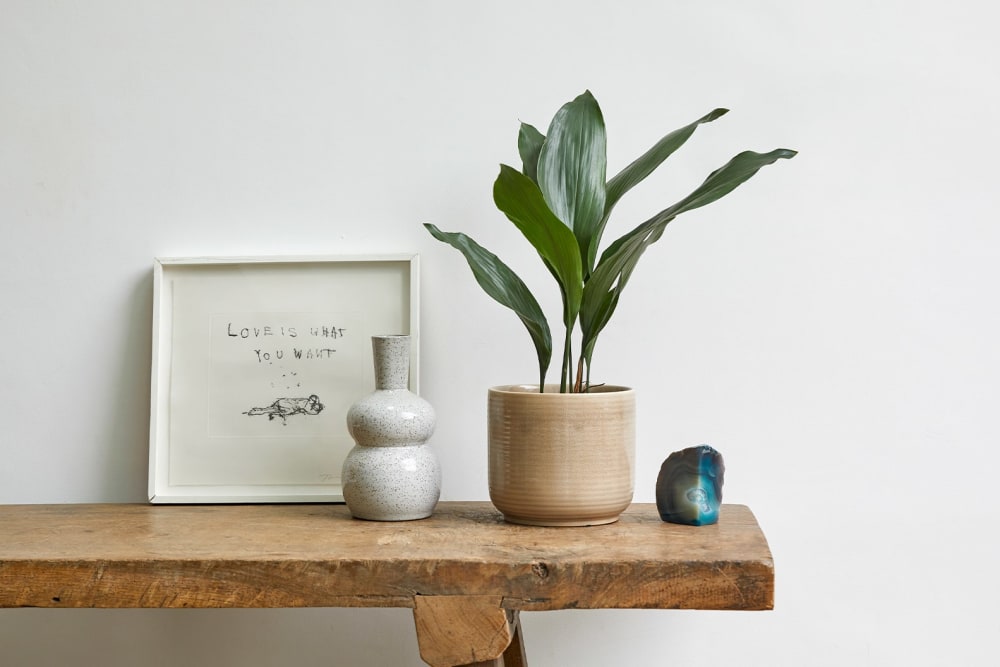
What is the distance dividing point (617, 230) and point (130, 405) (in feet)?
2.22

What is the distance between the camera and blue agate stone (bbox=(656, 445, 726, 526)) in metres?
0.95

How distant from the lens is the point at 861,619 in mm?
1116

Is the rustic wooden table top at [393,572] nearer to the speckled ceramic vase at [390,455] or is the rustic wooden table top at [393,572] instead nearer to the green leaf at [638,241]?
the speckled ceramic vase at [390,455]

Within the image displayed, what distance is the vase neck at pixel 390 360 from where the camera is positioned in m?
1.01

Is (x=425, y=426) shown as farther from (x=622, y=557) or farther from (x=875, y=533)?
(x=875, y=533)

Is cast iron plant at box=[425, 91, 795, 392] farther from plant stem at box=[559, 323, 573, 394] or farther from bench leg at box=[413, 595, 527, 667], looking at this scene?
bench leg at box=[413, 595, 527, 667]

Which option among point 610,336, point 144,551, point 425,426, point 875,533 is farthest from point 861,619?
point 144,551

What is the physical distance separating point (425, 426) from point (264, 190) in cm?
40

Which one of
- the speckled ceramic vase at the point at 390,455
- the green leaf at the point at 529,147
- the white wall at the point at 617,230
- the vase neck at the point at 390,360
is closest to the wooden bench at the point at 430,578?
the speckled ceramic vase at the point at 390,455

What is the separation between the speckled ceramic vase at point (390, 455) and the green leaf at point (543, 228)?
200mm

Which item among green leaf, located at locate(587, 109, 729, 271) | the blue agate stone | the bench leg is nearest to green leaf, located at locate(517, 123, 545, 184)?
green leaf, located at locate(587, 109, 729, 271)
